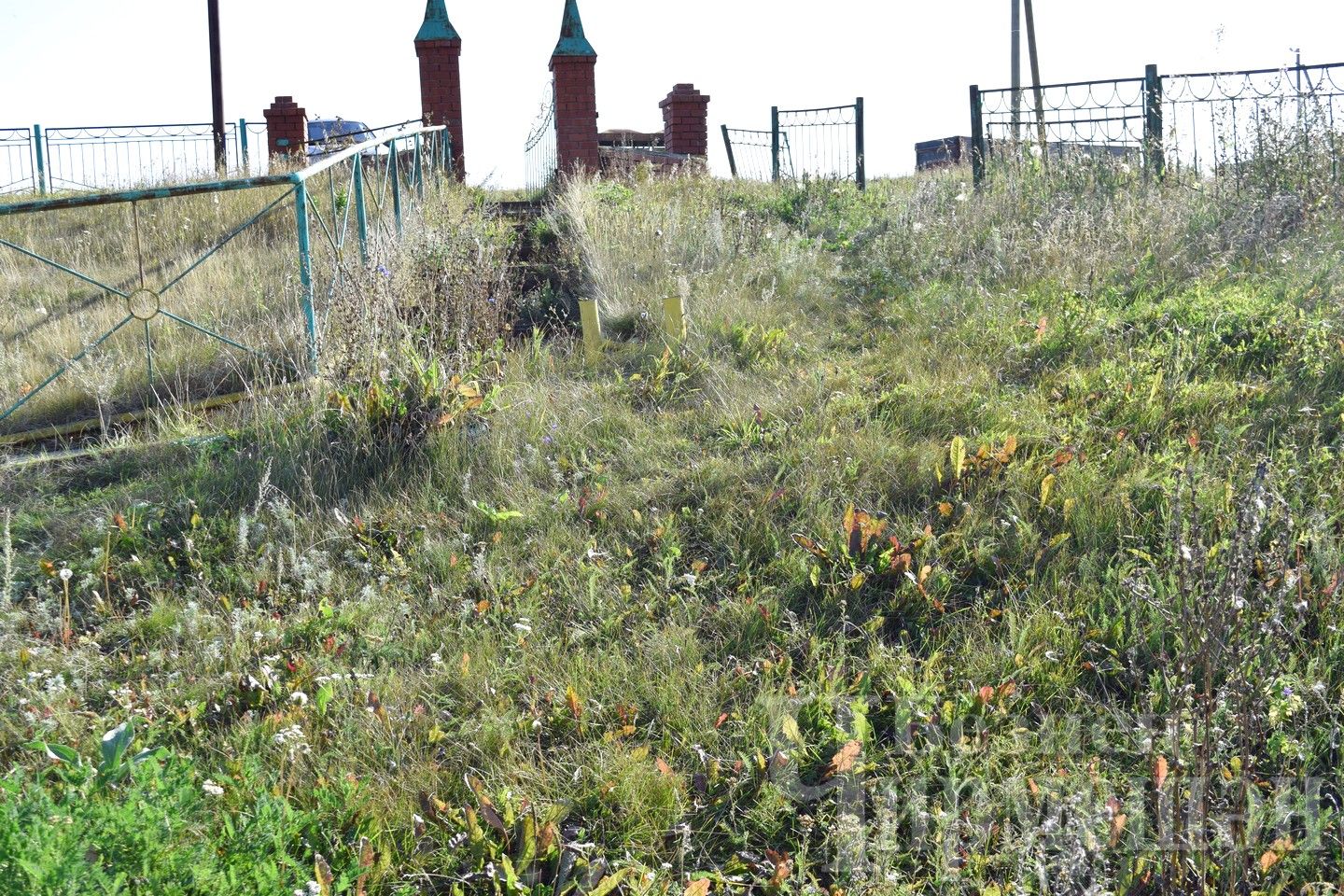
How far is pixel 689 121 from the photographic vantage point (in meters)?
14.8

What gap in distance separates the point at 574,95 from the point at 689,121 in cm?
294

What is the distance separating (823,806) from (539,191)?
10603 mm

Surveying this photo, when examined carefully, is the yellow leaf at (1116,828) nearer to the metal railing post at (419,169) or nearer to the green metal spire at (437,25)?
the metal railing post at (419,169)

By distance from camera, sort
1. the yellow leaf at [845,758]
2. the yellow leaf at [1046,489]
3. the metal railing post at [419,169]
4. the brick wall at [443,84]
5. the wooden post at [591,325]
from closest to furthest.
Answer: the yellow leaf at [845,758] → the yellow leaf at [1046,489] → the wooden post at [591,325] → the metal railing post at [419,169] → the brick wall at [443,84]

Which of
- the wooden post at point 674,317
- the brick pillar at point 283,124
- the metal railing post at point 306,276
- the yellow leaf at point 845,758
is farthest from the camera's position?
the brick pillar at point 283,124

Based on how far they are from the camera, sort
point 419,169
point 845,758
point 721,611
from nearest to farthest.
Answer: point 845,758, point 721,611, point 419,169

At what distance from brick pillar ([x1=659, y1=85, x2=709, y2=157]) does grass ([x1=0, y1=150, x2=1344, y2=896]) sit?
9.24 metres

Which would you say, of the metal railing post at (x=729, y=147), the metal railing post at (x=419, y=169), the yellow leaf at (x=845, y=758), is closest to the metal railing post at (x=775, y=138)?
the metal railing post at (x=729, y=147)

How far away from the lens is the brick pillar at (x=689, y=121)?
14.7m

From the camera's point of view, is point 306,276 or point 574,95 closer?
point 306,276

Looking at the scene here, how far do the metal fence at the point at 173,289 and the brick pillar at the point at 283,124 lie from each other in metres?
3.69

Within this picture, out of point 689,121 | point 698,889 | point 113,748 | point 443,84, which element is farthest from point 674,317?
point 689,121

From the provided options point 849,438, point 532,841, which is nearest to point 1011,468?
point 849,438

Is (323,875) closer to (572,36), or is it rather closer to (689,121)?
(572,36)
